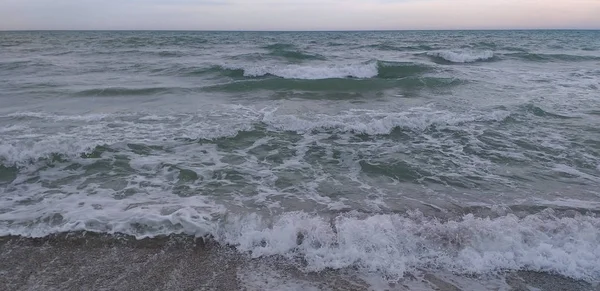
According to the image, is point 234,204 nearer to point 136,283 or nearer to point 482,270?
point 136,283

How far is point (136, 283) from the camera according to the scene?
3592 mm

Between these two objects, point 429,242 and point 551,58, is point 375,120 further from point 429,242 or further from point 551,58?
point 551,58

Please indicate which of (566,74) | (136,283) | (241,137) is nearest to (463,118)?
(241,137)

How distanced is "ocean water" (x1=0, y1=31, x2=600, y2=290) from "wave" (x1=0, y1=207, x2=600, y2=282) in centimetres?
2

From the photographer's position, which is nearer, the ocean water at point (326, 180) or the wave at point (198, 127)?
the ocean water at point (326, 180)

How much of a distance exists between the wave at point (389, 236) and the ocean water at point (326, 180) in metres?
0.02

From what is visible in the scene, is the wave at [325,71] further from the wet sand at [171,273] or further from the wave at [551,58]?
the wet sand at [171,273]

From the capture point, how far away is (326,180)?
6102 mm

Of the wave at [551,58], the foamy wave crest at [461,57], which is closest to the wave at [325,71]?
the foamy wave crest at [461,57]

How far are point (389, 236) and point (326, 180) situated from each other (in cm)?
→ 195

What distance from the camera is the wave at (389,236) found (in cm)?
388

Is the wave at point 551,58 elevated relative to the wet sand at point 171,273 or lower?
Answer: elevated

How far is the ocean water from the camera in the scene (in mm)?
3965

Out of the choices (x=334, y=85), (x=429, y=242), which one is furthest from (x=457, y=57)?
(x=429, y=242)
